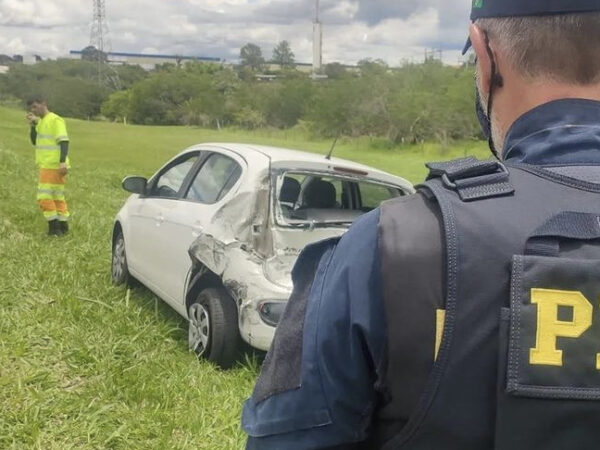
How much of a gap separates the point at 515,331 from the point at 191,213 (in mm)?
4280

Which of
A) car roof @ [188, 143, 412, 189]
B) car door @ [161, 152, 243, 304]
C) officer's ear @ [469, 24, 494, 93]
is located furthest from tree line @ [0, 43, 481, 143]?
officer's ear @ [469, 24, 494, 93]

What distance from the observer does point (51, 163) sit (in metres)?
9.08

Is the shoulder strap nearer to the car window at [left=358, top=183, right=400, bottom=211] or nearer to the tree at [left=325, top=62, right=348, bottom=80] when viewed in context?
the car window at [left=358, top=183, right=400, bottom=211]

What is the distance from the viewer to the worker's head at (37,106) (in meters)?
9.12

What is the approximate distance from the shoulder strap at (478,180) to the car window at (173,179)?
474cm

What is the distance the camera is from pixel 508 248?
1.14m

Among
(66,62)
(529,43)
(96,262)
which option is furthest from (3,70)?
(529,43)

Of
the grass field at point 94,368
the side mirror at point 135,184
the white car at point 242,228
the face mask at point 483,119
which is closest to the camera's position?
the face mask at point 483,119

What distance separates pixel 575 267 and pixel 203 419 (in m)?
3.38

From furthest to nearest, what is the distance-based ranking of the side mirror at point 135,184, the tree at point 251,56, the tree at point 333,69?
the tree at point 251,56 → the tree at point 333,69 → the side mirror at point 135,184

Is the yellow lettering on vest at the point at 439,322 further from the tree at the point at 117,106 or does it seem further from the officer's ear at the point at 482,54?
the tree at the point at 117,106

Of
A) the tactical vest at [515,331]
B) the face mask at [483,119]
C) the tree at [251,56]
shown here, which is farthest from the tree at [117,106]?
the tactical vest at [515,331]

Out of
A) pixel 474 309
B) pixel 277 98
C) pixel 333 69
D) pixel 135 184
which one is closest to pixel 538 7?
pixel 474 309

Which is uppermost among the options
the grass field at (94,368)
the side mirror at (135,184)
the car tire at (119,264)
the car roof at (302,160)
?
the car roof at (302,160)
